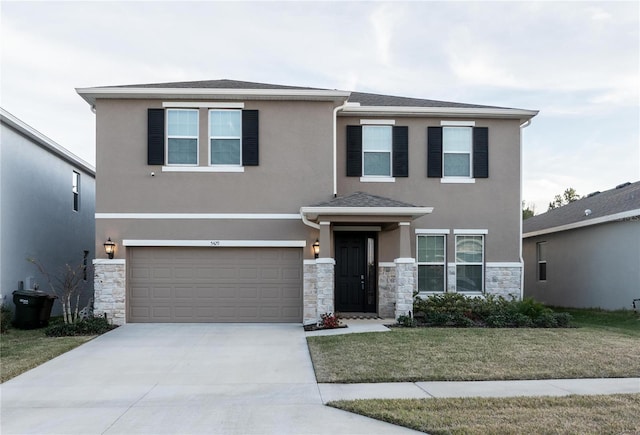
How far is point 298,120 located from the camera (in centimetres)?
1336

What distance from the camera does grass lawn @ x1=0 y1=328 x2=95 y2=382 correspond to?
8419mm

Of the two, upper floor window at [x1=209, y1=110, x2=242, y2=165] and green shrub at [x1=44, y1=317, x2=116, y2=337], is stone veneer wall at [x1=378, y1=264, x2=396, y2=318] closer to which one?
upper floor window at [x1=209, y1=110, x2=242, y2=165]

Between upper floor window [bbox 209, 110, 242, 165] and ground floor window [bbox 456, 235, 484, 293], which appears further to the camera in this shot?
ground floor window [bbox 456, 235, 484, 293]

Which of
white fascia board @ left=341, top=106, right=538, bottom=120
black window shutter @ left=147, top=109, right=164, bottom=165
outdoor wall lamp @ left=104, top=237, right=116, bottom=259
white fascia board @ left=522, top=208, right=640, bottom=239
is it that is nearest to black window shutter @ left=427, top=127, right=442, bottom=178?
white fascia board @ left=341, top=106, right=538, bottom=120

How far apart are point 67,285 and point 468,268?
10.5 metres

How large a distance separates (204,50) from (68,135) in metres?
10.1

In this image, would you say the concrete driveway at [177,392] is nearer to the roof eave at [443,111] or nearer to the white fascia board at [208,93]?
the white fascia board at [208,93]

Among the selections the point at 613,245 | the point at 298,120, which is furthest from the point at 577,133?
the point at 298,120

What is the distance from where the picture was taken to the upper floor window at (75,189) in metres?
18.3

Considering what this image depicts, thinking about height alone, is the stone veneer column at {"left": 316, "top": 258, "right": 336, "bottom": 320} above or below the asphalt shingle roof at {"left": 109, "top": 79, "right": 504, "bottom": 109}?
below

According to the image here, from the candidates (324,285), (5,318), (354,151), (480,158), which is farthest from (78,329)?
(480,158)

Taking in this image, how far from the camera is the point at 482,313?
42.9 ft

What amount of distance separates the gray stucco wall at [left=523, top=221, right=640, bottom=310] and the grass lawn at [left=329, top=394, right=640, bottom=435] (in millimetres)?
9988

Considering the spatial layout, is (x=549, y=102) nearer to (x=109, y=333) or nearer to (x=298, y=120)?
(x=298, y=120)
